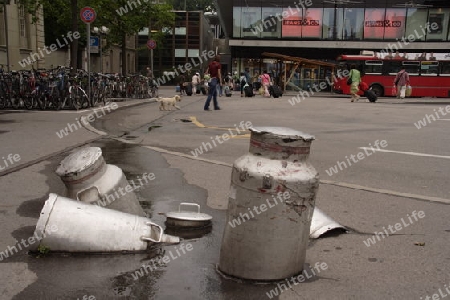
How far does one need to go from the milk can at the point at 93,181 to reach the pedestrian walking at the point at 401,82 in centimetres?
2800

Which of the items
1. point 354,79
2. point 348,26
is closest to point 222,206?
point 354,79

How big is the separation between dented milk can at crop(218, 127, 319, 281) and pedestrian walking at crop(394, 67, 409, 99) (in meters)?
28.5

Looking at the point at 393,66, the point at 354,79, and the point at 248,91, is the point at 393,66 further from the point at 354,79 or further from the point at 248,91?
the point at 248,91

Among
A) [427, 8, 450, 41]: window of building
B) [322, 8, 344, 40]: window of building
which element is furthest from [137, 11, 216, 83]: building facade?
[427, 8, 450, 41]: window of building

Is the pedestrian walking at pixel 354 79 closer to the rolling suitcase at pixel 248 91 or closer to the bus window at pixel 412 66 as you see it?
the rolling suitcase at pixel 248 91

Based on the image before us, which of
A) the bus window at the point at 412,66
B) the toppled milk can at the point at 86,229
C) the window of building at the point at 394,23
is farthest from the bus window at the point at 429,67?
the toppled milk can at the point at 86,229

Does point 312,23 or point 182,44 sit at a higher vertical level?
point 312,23

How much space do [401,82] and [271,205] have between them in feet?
95.9

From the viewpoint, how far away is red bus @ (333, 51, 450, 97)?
1271 inches

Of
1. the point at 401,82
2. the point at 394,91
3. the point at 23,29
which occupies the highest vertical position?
the point at 23,29

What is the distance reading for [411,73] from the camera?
1281 inches

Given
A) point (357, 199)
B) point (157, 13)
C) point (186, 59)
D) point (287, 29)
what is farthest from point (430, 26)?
point (357, 199)

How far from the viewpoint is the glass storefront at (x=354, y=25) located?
4259 centimetres

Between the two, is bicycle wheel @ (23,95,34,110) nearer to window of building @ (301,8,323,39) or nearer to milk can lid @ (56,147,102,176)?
milk can lid @ (56,147,102,176)
